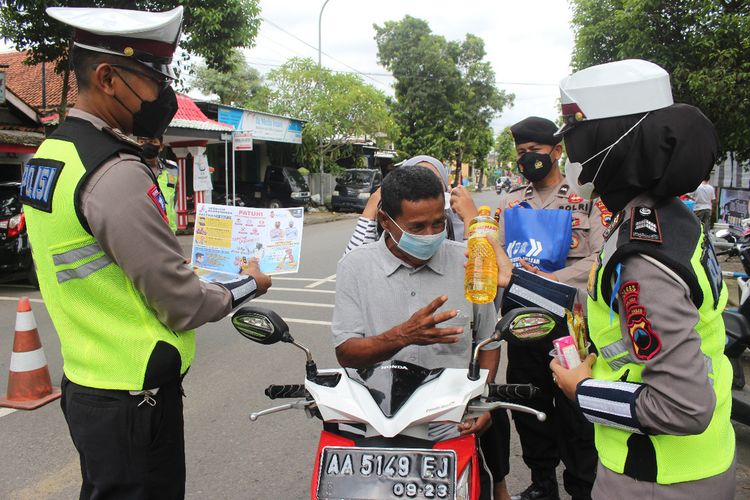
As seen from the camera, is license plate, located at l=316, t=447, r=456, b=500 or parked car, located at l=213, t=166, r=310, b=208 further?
parked car, located at l=213, t=166, r=310, b=208

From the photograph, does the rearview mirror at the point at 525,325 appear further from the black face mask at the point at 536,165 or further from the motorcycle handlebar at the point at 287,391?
the black face mask at the point at 536,165

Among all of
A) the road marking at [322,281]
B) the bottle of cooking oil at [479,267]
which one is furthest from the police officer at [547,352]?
the road marking at [322,281]

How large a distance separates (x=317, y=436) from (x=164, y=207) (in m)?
2.49

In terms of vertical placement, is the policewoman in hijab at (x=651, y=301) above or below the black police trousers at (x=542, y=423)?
above

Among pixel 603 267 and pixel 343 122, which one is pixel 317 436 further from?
pixel 343 122

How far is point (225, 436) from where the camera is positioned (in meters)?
3.91

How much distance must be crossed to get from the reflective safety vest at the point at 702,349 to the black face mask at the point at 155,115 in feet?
4.90

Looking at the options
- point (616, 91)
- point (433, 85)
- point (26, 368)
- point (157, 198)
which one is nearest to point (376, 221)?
point (157, 198)

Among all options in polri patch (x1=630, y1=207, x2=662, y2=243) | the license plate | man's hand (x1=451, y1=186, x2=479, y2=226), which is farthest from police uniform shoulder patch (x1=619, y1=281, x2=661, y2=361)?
man's hand (x1=451, y1=186, x2=479, y2=226)

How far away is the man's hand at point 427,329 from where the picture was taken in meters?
1.90

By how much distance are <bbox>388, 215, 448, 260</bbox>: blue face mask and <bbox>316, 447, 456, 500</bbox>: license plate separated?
0.75 metres

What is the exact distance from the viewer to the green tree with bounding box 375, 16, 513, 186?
109ft

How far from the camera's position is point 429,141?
3419 cm

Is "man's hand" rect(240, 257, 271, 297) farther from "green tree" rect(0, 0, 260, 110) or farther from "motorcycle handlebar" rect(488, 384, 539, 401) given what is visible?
"green tree" rect(0, 0, 260, 110)
